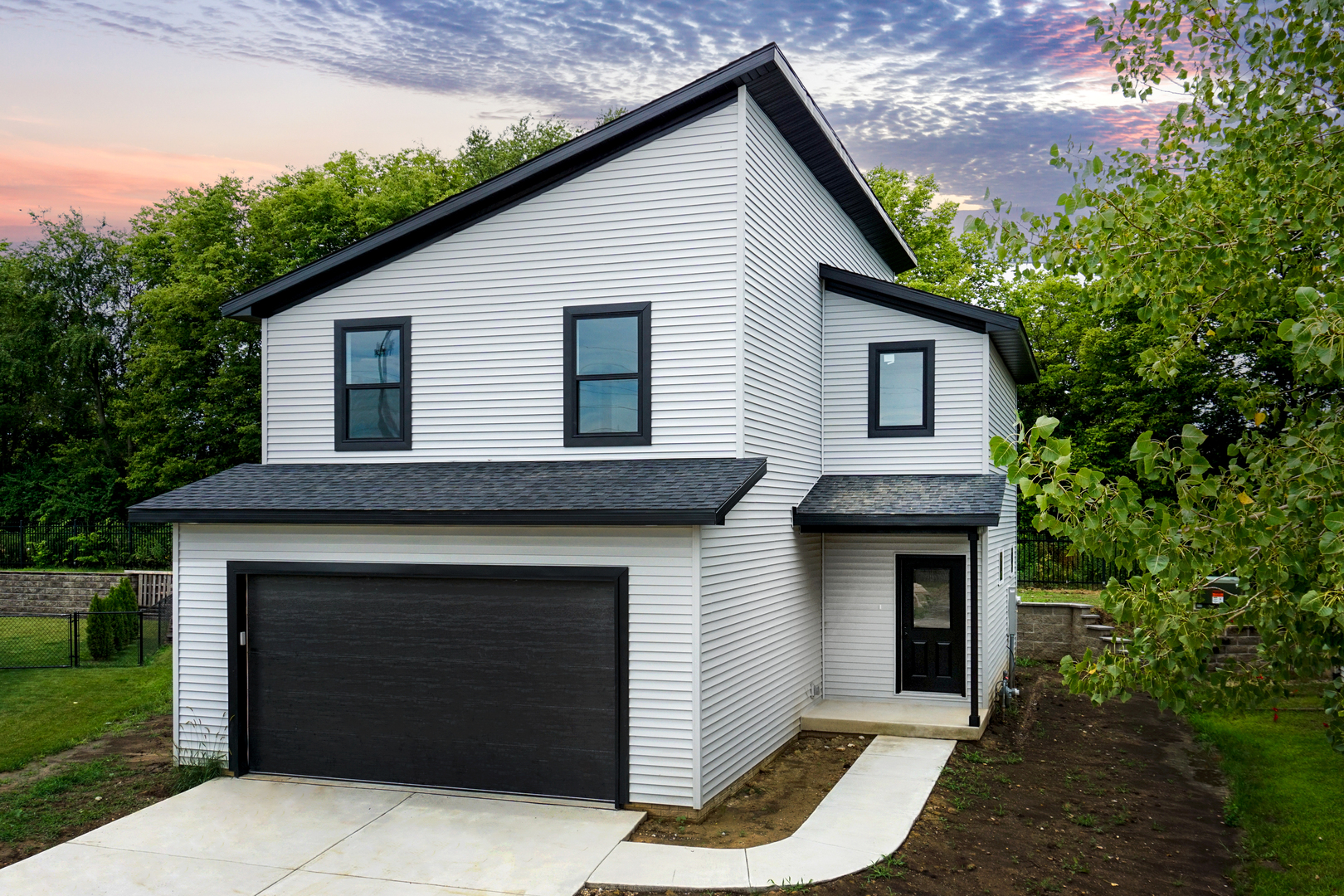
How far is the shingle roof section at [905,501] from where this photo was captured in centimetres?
1176

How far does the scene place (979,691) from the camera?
1282 centimetres

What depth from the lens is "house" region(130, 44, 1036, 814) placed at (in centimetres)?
928

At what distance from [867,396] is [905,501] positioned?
1.92 meters

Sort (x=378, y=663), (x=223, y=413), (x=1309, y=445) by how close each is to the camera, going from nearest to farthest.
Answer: (x=1309, y=445)
(x=378, y=663)
(x=223, y=413)

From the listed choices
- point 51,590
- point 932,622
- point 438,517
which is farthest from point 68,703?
point 932,622

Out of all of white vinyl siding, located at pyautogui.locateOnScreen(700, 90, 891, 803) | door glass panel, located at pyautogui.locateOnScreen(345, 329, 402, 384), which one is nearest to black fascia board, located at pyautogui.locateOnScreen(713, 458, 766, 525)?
white vinyl siding, located at pyautogui.locateOnScreen(700, 90, 891, 803)

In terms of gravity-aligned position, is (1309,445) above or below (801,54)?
below

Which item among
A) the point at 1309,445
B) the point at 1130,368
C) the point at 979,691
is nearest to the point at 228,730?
the point at 979,691

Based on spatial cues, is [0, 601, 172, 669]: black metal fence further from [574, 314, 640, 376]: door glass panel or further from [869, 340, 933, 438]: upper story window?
[869, 340, 933, 438]: upper story window

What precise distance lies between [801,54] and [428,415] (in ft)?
64.1

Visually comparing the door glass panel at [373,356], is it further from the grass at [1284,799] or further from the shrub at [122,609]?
the shrub at [122,609]

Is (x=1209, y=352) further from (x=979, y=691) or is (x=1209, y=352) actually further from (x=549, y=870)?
(x=549, y=870)

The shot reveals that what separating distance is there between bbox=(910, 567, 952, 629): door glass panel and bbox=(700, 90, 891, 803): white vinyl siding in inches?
55.5

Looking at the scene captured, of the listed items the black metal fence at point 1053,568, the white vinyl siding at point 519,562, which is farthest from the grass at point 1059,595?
the white vinyl siding at point 519,562
